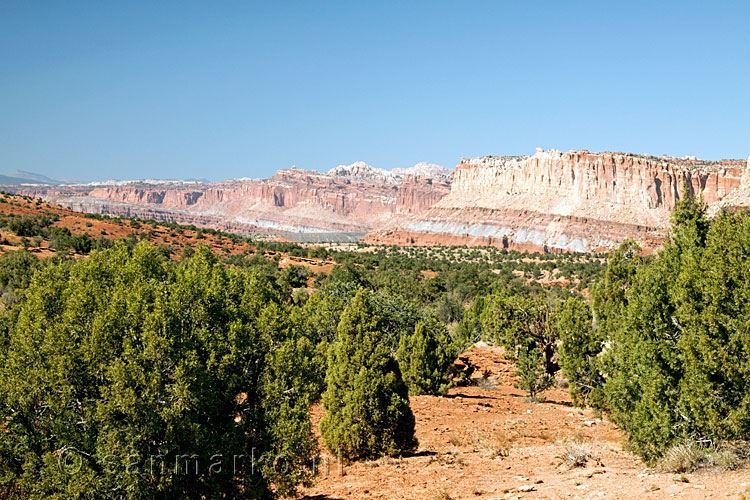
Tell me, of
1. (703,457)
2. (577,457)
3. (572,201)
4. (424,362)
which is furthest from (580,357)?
(572,201)

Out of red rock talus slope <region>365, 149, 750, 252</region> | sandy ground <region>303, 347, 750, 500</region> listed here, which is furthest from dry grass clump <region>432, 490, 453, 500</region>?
red rock talus slope <region>365, 149, 750, 252</region>

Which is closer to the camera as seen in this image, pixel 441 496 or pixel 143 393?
pixel 143 393

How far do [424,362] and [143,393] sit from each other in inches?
669

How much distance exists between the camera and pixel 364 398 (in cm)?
1371

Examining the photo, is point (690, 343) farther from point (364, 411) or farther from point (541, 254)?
point (541, 254)

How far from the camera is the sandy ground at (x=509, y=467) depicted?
31.4ft

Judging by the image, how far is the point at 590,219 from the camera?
148875 millimetres

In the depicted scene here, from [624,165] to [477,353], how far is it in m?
134

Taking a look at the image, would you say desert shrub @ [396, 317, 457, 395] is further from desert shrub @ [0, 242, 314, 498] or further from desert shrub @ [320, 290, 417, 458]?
desert shrub @ [0, 242, 314, 498]

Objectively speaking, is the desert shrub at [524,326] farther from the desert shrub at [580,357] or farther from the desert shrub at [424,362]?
the desert shrub at [580,357]

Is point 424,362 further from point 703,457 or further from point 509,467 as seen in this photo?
point 703,457

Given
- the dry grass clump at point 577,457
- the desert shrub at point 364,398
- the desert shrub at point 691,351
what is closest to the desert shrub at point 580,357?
the dry grass clump at point 577,457

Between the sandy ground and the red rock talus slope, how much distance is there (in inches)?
4817

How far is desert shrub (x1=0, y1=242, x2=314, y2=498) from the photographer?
8.61 m
